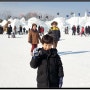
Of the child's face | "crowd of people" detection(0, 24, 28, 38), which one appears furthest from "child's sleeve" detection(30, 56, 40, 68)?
"crowd of people" detection(0, 24, 28, 38)

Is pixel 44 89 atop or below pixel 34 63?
below

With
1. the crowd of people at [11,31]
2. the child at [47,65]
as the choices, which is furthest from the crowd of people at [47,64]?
the crowd of people at [11,31]

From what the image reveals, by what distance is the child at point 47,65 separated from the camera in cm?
528

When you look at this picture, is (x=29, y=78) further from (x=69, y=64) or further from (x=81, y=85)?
(x=69, y=64)

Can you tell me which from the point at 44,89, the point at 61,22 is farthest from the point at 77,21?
the point at 44,89

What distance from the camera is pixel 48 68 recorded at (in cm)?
531

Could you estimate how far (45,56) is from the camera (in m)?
5.33

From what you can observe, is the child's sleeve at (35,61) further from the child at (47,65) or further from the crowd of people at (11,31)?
the crowd of people at (11,31)

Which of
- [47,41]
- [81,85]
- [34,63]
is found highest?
[47,41]

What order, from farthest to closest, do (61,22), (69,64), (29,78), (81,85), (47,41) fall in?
(61,22) → (69,64) → (29,78) → (81,85) → (47,41)

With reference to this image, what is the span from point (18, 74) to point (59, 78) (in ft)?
12.7

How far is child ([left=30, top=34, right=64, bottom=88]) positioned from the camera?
5.28 metres

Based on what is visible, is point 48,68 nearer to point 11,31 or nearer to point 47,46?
point 47,46

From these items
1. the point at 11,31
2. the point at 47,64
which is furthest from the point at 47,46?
the point at 11,31
